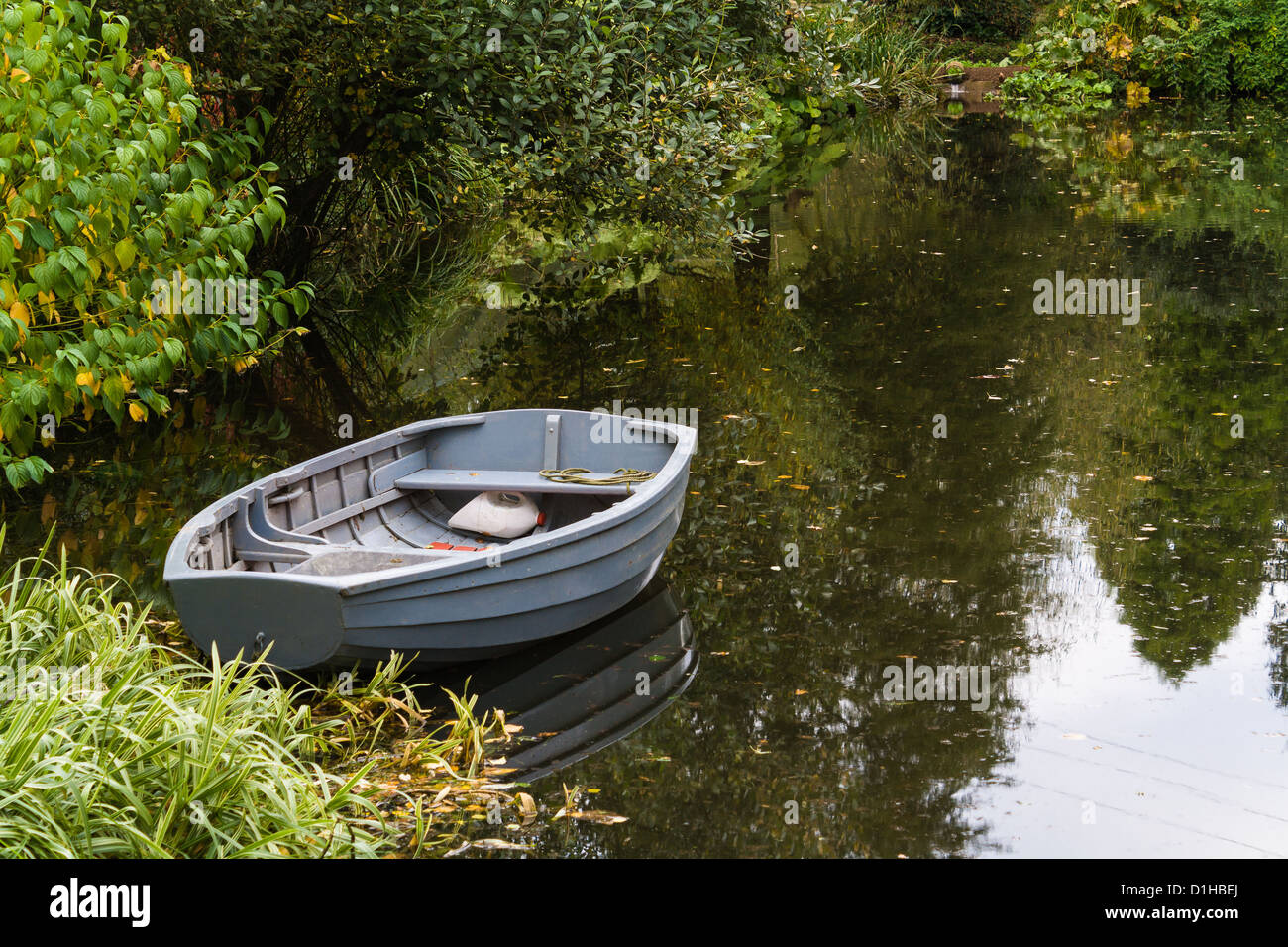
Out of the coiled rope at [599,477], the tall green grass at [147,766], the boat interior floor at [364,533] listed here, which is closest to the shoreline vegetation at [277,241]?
the tall green grass at [147,766]

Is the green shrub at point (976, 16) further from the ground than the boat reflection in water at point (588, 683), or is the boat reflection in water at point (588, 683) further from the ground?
the green shrub at point (976, 16)

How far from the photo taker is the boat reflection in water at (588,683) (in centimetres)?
532

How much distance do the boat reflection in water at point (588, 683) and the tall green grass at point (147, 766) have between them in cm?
53

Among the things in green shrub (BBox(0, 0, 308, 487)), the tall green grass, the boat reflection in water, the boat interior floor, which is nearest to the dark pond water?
the boat reflection in water

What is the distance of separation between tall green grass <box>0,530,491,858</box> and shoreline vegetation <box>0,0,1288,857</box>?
0.04 feet

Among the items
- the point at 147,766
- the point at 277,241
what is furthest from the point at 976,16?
the point at 147,766

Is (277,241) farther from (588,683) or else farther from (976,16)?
(976,16)

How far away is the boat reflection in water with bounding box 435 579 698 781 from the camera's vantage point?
5320 mm

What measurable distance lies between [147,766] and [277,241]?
964 centimetres

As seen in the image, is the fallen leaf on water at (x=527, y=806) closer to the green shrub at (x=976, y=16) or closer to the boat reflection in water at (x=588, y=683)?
the boat reflection in water at (x=588, y=683)

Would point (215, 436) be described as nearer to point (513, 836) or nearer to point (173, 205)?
point (173, 205)

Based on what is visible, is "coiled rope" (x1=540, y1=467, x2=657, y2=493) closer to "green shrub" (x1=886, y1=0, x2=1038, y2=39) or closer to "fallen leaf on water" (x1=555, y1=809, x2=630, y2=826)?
"fallen leaf on water" (x1=555, y1=809, x2=630, y2=826)

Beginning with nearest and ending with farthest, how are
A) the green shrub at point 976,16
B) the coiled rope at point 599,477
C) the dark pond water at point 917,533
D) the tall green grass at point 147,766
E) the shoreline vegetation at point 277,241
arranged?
the tall green grass at point 147,766
the shoreline vegetation at point 277,241
the dark pond water at point 917,533
the coiled rope at point 599,477
the green shrub at point 976,16
